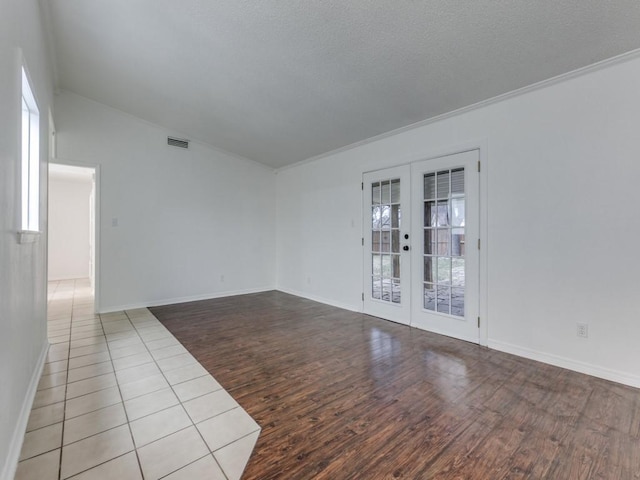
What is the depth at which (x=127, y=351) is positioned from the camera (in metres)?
2.95

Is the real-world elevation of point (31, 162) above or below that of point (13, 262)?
above

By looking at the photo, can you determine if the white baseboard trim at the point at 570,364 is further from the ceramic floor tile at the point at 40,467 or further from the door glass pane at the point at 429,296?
the ceramic floor tile at the point at 40,467

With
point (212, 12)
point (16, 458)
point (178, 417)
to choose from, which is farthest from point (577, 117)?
point (16, 458)

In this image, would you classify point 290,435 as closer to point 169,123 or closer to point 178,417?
point 178,417

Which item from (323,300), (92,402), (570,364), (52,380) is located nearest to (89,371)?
(52,380)

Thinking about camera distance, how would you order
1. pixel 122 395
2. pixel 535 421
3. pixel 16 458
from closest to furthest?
pixel 16 458, pixel 535 421, pixel 122 395

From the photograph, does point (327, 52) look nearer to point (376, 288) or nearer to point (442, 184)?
point (442, 184)

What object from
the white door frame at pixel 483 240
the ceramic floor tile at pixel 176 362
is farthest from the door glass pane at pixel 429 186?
the ceramic floor tile at pixel 176 362

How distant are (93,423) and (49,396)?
636 mm

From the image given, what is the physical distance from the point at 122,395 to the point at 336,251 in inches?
132

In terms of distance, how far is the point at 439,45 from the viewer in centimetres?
236

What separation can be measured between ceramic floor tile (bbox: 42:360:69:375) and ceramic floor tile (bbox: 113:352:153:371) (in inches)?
15.2

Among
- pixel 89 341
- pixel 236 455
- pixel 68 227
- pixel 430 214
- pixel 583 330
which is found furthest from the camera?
pixel 68 227

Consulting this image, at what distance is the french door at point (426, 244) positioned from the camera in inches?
126
